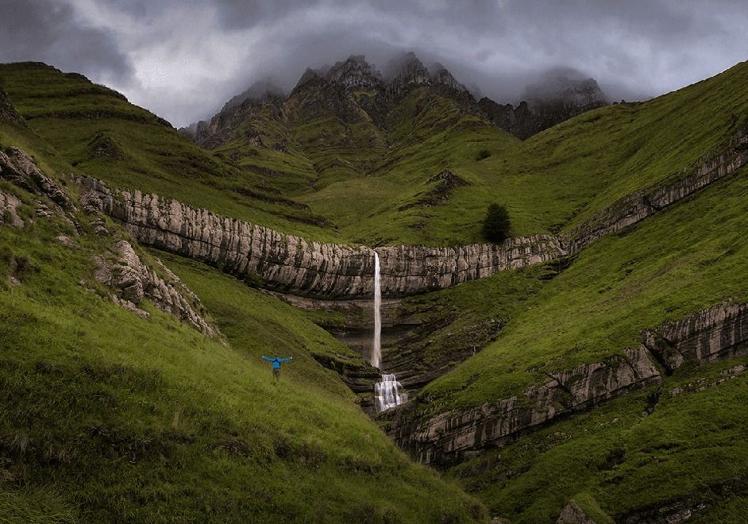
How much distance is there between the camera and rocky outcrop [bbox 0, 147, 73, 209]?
31294mm

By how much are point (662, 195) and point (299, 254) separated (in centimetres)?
4976

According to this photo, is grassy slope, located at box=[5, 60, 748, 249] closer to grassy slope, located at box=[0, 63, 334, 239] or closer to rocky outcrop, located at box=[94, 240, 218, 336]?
grassy slope, located at box=[0, 63, 334, 239]

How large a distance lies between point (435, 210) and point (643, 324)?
2722 inches

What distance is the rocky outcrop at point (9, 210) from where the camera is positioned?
28119 mm

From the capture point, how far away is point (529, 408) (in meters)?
44.9

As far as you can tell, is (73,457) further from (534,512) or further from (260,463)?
(534,512)

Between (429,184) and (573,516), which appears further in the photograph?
(429,184)

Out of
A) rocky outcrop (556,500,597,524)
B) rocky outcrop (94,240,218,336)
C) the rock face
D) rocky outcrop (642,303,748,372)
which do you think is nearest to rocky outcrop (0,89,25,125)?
rocky outcrop (94,240,218,336)

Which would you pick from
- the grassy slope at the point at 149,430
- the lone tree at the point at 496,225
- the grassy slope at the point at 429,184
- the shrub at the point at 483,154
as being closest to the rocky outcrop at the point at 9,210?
the grassy slope at the point at 149,430

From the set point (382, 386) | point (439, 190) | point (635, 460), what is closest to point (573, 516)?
point (635, 460)

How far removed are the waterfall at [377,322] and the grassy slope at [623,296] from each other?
58.2ft

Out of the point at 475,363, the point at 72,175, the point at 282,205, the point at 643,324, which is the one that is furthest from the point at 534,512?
the point at 282,205

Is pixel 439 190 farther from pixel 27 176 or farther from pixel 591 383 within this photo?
pixel 27 176

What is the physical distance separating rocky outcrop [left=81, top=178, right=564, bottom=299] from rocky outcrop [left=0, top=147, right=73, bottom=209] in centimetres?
3059
